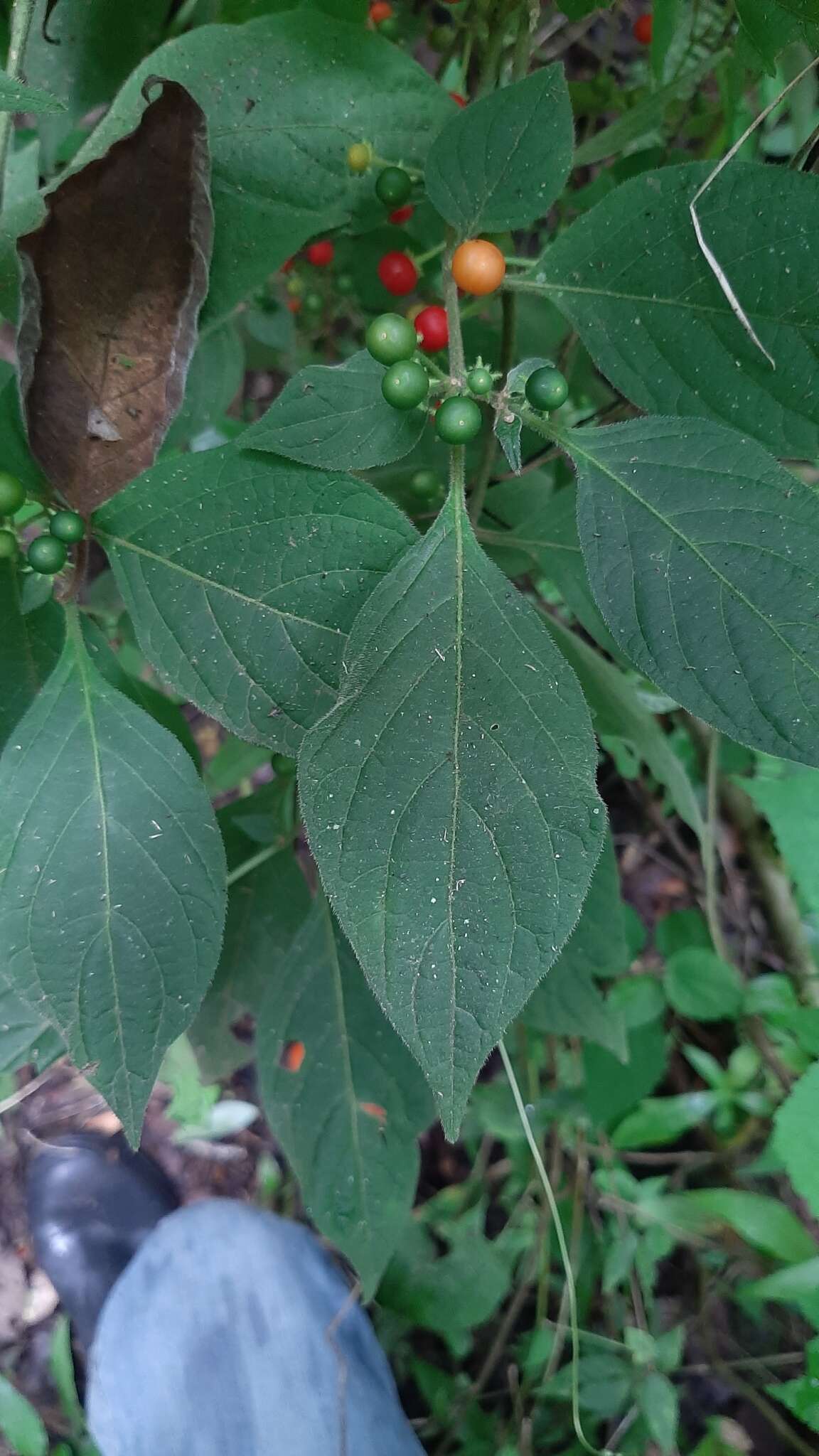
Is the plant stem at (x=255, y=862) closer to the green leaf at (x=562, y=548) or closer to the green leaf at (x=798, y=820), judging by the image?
the green leaf at (x=562, y=548)

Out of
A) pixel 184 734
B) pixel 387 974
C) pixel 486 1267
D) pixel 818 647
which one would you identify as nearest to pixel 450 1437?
pixel 486 1267

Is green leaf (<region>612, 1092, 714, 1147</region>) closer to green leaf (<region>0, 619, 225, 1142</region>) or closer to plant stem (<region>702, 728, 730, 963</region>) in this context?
plant stem (<region>702, 728, 730, 963</region>)

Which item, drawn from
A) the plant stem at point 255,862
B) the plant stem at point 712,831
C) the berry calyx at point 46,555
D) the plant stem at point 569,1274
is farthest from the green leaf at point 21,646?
the plant stem at point 712,831

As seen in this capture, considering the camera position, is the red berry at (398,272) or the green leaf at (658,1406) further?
the green leaf at (658,1406)

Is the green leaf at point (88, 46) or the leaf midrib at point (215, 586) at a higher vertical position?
the green leaf at point (88, 46)

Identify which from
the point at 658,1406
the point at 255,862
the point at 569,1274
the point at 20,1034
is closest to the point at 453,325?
the point at 255,862

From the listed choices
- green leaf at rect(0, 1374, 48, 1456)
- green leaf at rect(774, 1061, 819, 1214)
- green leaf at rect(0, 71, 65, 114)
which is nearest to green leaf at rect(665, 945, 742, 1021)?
green leaf at rect(774, 1061, 819, 1214)

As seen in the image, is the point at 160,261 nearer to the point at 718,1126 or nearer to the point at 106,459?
the point at 106,459

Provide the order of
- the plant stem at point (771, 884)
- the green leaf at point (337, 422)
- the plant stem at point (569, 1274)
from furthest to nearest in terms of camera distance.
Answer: the plant stem at point (771, 884) < the plant stem at point (569, 1274) < the green leaf at point (337, 422)


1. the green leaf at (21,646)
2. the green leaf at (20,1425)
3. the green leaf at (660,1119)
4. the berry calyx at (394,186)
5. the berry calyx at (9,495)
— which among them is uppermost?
the berry calyx at (394,186)
